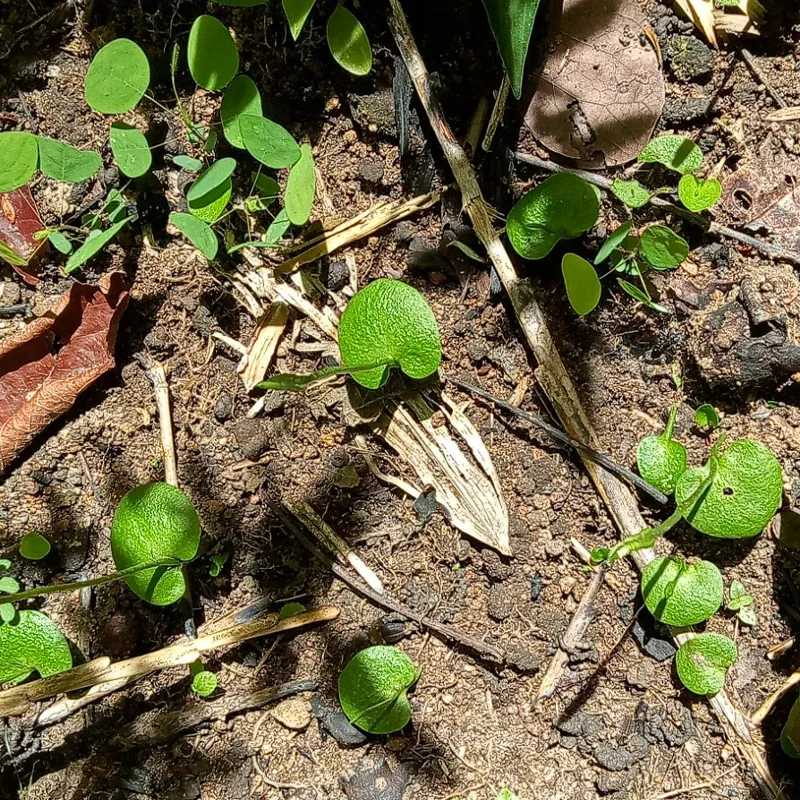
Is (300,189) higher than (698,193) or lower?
higher

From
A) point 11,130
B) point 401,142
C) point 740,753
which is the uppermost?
point 11,130

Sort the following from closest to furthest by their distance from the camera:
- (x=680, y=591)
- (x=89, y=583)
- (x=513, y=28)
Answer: (x=513, y=28) → (x=89, y=583) → (x=680, y=591)

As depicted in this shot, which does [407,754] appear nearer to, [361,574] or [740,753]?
[361,574]

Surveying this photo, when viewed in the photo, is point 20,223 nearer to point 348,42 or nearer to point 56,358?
point 56,358

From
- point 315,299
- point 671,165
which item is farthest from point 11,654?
point 671,165

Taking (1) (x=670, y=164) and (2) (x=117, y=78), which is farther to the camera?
(1) (x=670, y=164)

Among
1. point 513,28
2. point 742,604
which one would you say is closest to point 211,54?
point 513,28

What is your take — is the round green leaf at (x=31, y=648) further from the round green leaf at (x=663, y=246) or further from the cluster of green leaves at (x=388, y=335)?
the round green leaf at (x=663, y=246)

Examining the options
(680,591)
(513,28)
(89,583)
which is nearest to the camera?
(513,28)

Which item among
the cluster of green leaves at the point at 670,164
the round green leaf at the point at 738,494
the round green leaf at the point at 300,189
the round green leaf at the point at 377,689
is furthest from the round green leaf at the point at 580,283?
the round green leaf at the point at 377,689
